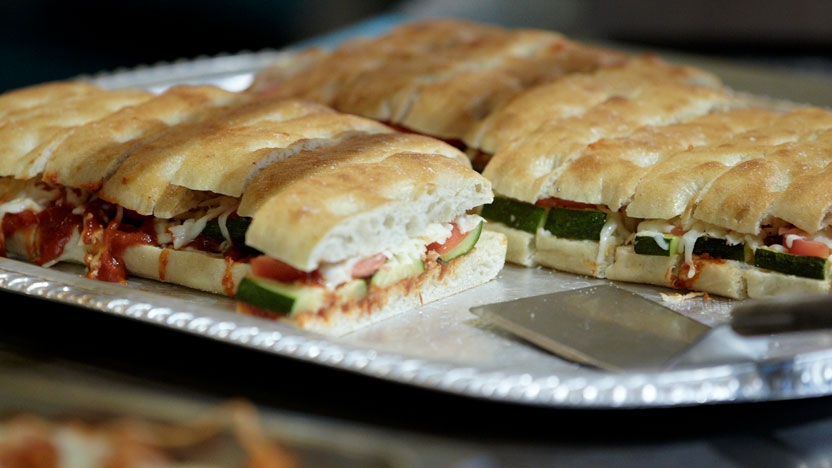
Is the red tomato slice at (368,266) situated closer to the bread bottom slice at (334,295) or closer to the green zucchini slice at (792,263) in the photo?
the bread bottom slice at (334,295)

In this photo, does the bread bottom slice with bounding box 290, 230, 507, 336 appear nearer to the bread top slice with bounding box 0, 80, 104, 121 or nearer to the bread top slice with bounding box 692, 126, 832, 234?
the bread top slice with bounding box 692, 126, 832, 234

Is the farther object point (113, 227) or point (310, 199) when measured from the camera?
point (113, 227)

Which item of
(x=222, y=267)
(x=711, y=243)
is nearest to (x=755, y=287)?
(x=711, y=243)

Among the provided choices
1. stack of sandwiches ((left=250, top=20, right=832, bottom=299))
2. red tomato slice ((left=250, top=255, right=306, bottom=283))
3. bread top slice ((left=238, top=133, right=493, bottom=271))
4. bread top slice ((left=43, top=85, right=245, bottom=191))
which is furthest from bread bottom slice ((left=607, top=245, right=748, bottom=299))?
bread top slice ((left=43, top=85, right=245, bottom=191))

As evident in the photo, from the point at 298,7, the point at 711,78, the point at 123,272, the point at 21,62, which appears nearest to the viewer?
the point at 123,272

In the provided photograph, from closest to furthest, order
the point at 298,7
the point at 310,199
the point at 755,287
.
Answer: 1. the point at 310,199
2. the point at 755,287
3. the point at 298,7

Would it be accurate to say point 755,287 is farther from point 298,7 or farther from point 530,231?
point 298,7

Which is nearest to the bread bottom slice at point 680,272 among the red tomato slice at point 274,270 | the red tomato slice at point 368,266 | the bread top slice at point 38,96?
the red tomato slice at point 368,266
